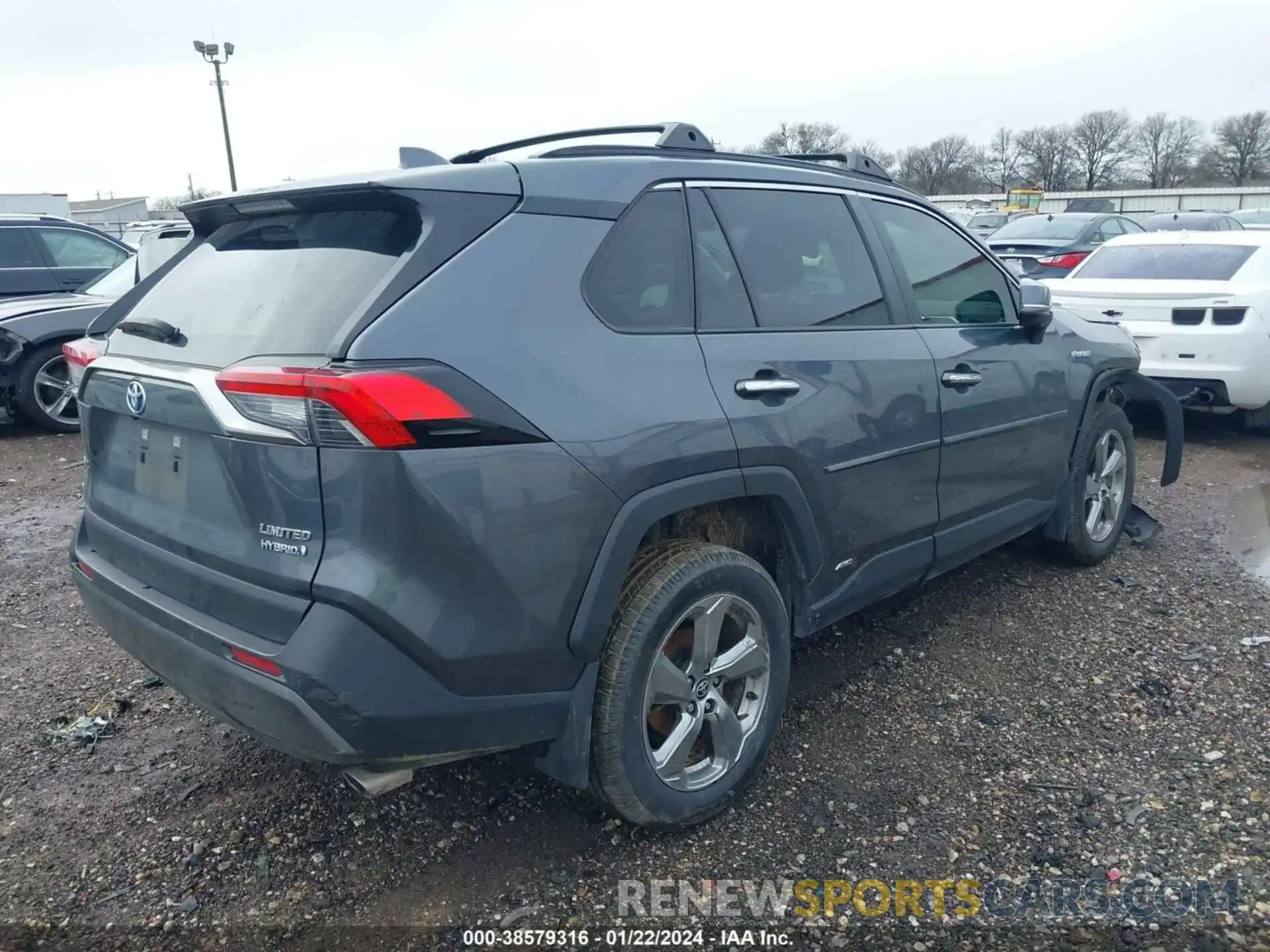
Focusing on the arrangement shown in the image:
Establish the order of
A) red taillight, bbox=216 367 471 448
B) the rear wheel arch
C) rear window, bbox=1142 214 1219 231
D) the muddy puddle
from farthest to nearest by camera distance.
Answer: rear window, bbox=1142 214 1219 231
the muddy puddle
the rear wheel arch
red taillight, bbox=216 367 471 448

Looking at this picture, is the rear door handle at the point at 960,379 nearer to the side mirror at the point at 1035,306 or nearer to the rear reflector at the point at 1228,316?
the side mirror at the point at 1035,306

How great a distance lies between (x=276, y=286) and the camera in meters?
2.41

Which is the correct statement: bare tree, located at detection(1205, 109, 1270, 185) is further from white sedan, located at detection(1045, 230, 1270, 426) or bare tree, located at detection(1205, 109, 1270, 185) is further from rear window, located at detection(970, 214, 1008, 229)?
white sedan, located at detection(1045, 230, 1270, 426)

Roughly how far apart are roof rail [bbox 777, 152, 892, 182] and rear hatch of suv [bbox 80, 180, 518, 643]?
1594 millimetres

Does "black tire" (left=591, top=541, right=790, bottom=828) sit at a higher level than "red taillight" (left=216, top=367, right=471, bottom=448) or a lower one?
lower

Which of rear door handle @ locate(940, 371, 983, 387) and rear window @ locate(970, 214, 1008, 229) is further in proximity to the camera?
rear window @ locate(970, 214, 1008, 229)

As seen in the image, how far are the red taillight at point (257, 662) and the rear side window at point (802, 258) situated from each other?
5.49 ft

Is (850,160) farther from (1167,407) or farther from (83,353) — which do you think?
(83,353)

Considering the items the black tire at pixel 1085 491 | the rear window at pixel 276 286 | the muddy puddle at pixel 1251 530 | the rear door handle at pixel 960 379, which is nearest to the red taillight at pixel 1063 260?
the muddy puddle at pixel 1251 530

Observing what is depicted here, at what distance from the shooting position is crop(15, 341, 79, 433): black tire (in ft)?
26.7

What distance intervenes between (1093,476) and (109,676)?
453 centimetres

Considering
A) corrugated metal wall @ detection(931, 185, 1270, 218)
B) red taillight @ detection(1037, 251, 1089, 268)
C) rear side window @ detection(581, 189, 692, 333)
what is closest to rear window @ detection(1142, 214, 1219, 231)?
red taillight @ detection(1037, 251, 1089, 268)

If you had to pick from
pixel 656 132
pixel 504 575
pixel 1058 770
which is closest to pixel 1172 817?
pixel 1058 770

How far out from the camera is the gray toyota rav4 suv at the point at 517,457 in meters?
2.10
